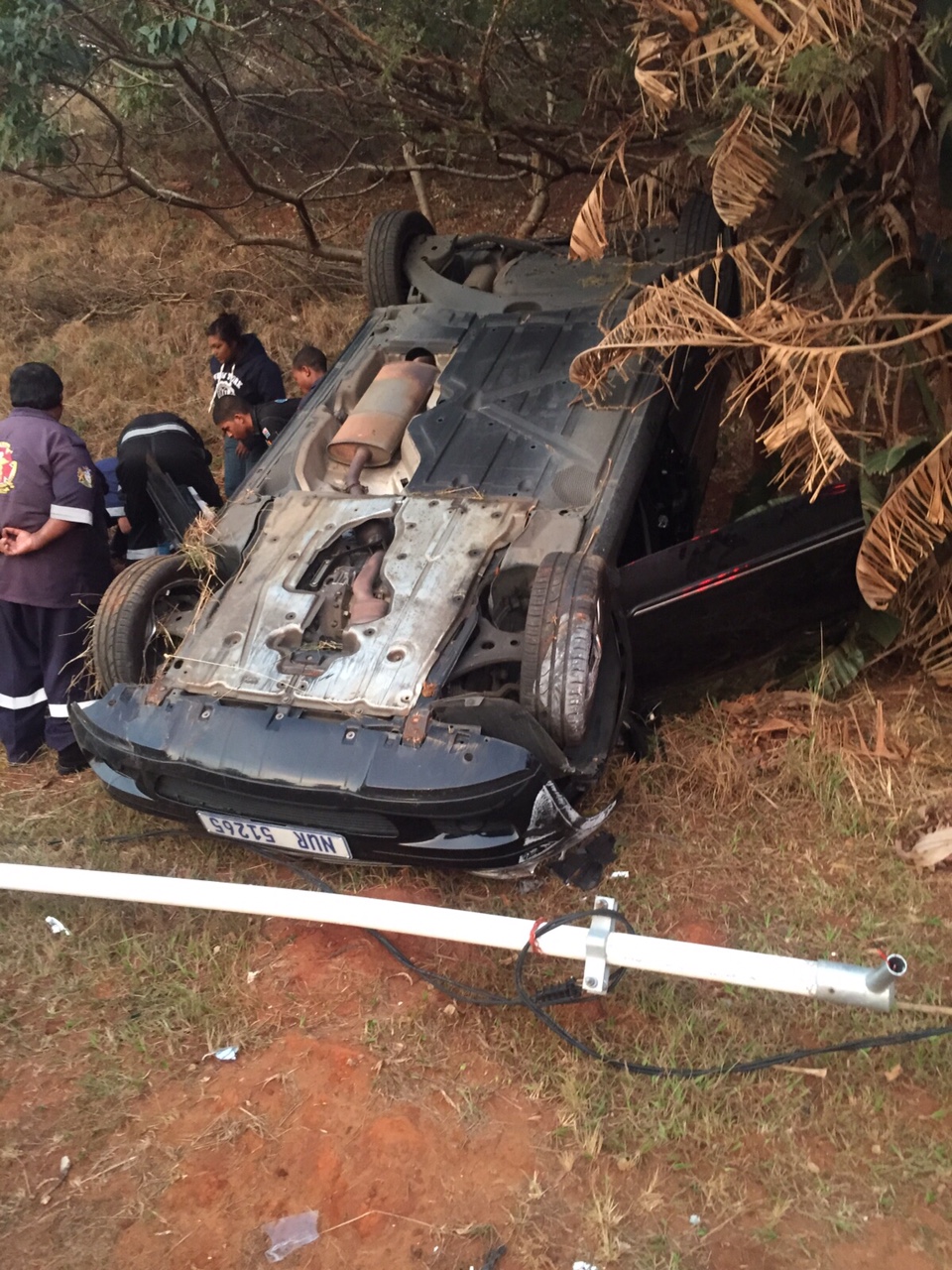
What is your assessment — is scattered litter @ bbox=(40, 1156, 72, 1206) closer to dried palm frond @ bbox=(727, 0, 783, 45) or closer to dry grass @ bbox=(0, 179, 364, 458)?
dried palm frond @ bbox=(727, 0, 783, 45)

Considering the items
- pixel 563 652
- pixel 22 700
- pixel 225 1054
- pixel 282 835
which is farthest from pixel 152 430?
pixel 225 1054

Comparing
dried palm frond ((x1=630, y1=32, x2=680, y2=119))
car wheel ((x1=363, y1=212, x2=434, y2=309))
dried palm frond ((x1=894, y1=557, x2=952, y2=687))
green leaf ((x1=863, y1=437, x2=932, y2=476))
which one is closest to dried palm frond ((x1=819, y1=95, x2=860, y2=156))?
dried palm frond ((x1=630, y1=32, x2=680, y2=119))

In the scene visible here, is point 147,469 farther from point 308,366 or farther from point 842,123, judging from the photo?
point 842,123

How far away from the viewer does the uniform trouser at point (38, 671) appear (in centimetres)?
480

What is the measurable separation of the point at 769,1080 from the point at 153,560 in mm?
2946

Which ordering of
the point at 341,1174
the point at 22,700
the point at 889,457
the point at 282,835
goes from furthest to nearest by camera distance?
1. the point at 22,700
2. the point at 889,457
3. the point at 282,835
4. the point at 341,1174

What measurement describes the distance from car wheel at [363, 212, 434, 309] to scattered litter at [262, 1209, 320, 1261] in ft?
14.0

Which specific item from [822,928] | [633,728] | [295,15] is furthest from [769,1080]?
[295,15]

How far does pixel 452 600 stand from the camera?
3.74 meters

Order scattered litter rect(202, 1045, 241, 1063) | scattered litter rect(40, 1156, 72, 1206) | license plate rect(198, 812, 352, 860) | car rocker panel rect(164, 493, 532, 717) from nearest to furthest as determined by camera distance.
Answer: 1. scattered litter rect(40, 1156, 72, 1206)
2. scattered litter rect(202, 1045, 241, 1063)
3. license plate rect(198, 812, 352, 860)
4. car rocker panel rect(164, 493, 532, 717)

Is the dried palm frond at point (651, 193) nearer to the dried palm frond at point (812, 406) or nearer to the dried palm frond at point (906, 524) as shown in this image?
the dried palm frond at point (812, 406)

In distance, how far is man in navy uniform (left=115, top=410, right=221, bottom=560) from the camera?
5.49 m

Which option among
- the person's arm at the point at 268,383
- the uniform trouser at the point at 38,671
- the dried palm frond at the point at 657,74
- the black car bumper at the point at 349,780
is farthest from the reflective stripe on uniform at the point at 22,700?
the dried palm frond at the point at 657,74

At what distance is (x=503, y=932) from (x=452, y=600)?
127 cm
